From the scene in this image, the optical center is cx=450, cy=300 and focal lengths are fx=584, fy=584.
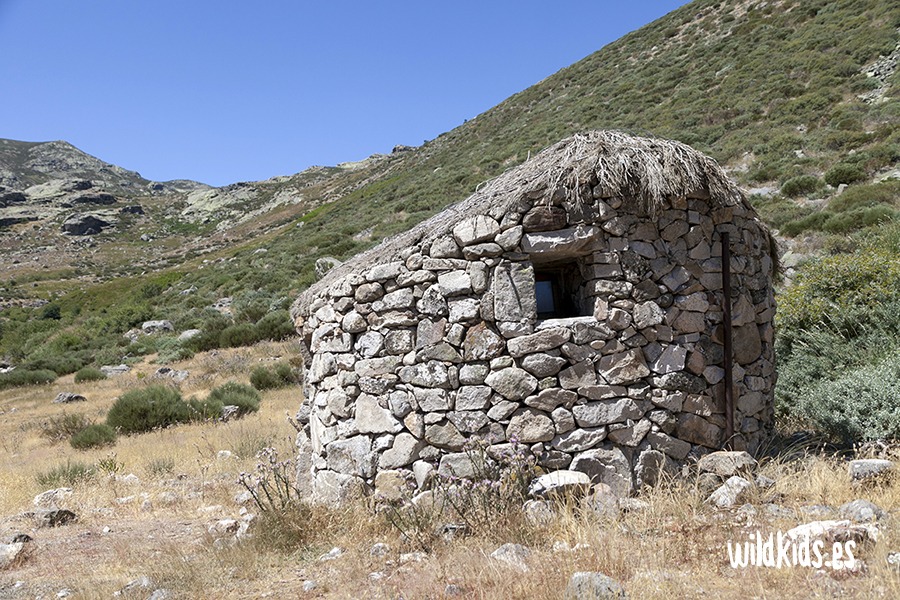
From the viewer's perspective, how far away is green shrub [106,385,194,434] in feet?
41.0

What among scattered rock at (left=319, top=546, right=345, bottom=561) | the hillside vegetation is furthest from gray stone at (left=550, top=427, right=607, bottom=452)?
the hillside vegetation

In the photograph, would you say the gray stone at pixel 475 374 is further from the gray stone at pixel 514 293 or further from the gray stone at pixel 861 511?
the gray stone at pixel 861 511

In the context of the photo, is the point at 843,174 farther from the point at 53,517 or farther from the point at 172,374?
the point at 172,374

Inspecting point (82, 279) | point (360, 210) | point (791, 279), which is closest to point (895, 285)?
point (791, 279)

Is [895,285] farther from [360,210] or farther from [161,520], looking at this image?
[360,210]

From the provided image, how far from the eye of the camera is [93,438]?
37.6 ft

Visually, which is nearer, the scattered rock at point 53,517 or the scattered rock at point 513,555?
the scattered rock at point 513,555

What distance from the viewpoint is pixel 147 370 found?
19078mm

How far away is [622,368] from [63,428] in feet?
41.4

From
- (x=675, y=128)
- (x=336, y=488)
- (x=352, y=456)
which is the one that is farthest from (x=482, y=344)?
(x=675, y=128)

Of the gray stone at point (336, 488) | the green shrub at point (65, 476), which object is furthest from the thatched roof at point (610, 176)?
the green shrub at point (65, 476)

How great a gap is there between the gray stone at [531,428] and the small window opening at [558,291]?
1.16 metres

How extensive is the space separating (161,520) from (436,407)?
3957 millimetres

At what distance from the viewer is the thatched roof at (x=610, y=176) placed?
5227 millimetres
